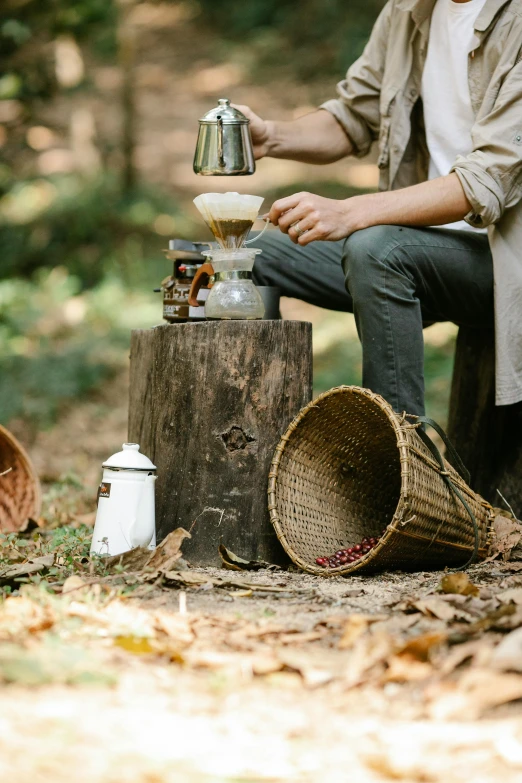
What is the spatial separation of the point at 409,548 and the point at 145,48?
55.6 ft

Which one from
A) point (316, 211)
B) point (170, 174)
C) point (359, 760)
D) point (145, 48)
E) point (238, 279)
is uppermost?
point (145, 48)

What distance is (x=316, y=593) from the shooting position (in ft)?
7.68

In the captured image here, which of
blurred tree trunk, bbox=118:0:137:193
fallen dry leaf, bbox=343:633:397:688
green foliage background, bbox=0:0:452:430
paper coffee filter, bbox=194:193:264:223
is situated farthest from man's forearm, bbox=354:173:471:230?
blurred tree trunk, bbox=118:0:137:193

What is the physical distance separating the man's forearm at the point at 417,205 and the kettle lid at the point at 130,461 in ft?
3.54

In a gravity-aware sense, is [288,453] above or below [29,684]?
above

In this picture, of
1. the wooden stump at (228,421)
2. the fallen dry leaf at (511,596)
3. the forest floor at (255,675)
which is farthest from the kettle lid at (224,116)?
the fallen dry leaf at (511,596)

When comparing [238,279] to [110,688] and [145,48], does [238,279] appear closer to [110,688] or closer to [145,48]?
[110,688]

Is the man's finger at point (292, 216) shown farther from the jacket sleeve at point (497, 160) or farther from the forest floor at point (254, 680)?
the forest floor at point (254, 680)

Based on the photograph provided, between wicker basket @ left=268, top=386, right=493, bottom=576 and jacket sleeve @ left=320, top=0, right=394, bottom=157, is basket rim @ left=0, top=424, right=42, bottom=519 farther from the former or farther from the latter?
jacket sleeve @ left=320, top=0, right=394, bottom=157

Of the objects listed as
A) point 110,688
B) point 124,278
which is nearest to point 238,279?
point 110,688

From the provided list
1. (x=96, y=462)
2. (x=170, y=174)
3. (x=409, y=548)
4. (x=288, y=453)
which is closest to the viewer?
(x=409, y=548)

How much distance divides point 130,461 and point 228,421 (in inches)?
13.2

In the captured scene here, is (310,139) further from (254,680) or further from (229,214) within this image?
(254,680)

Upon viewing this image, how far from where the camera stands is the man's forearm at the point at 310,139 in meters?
3.63
